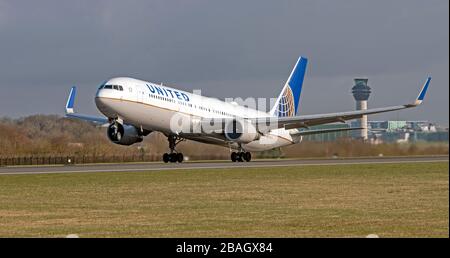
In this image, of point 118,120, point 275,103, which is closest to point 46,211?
point 118,120

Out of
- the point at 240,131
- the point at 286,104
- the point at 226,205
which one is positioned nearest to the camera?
the point at 226,205

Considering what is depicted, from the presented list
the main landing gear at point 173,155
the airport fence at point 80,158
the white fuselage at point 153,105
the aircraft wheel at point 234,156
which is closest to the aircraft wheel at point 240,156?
the aircraft wheel at point 234,156

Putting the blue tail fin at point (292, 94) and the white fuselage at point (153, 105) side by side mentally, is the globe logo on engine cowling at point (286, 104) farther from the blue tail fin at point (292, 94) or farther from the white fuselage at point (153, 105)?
the white fuselage at point (153, 105)

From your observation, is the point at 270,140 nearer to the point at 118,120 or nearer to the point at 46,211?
the point at 118,120

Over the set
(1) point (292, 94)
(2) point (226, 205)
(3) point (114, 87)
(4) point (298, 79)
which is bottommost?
(2) point (226, 205)

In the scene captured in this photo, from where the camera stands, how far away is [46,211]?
86.1 ft

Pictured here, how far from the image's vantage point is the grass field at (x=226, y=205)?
21453mm

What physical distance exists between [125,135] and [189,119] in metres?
4.49

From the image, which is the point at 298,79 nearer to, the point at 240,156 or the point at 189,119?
the point at 240,156

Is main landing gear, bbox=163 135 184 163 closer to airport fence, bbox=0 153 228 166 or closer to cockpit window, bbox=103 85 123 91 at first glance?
airport fence, bbox=0 153 228 166

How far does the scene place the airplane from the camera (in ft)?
178

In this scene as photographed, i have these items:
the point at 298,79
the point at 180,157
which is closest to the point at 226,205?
the point at 180,157

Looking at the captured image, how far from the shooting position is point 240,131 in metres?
60.6
